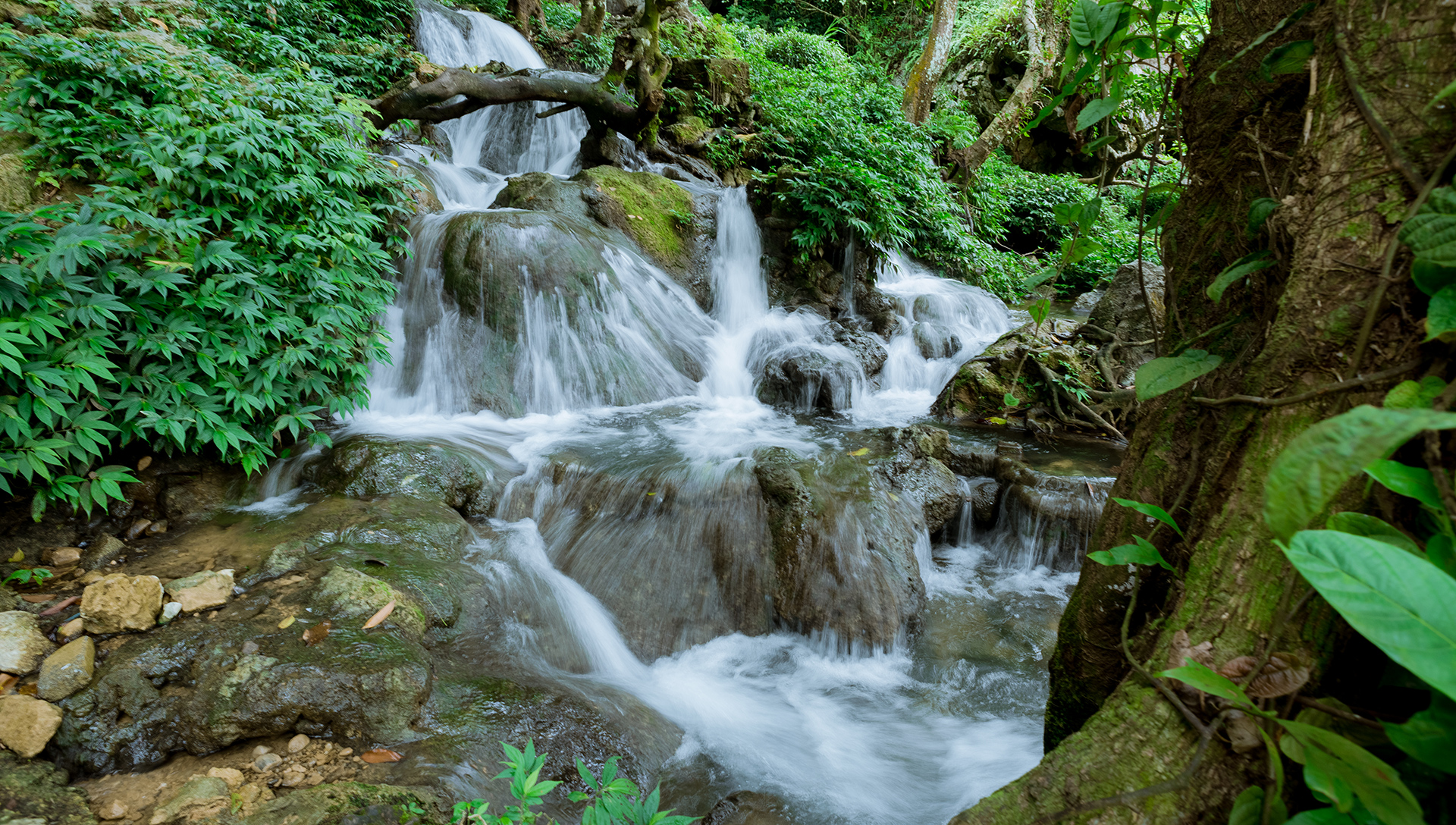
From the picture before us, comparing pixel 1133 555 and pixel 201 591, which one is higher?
pixel 1133 555

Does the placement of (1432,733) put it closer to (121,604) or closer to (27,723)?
(27,723)

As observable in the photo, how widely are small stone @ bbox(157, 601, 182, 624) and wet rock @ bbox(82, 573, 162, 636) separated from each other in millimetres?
17

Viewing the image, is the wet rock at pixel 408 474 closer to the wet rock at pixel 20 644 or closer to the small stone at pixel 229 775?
the wet rock at pixel 20 644

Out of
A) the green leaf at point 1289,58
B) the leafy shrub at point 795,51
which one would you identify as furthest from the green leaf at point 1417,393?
the leafy shrub at point 795,51

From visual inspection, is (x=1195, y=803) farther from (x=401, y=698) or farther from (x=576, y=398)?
(x=576, y=398)

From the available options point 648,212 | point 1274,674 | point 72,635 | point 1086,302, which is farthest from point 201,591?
point 1086,302

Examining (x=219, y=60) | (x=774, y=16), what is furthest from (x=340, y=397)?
(x=774, y=16)

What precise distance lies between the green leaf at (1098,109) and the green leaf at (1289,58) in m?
0.32

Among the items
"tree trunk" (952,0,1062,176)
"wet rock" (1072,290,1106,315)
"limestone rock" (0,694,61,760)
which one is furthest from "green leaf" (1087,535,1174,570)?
"tree trunk" (952,0,1062,176)

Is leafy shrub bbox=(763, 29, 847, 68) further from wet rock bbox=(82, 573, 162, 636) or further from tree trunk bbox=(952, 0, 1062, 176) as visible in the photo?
wet rock bbox=(82, 573, 162, 636)

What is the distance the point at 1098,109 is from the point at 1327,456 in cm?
130

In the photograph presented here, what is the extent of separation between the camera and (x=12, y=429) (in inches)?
122

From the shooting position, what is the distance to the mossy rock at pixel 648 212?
820 cm

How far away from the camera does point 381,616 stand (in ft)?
10.0
